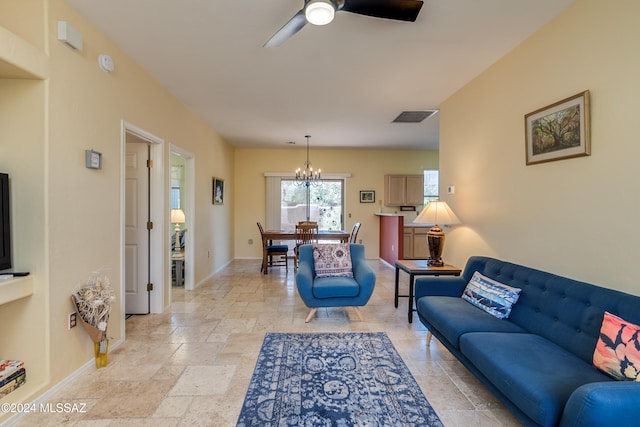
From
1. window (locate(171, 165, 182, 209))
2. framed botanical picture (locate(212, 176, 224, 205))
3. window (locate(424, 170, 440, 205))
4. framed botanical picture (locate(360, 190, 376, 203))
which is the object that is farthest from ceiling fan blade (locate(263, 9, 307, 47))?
window (locate(424, 170, 440, 205))

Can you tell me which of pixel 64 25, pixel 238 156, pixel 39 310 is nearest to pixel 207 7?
pixel 64 25

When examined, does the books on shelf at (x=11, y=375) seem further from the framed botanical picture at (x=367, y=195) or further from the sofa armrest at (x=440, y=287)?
the framed botanical picture at (x=367, y=195)

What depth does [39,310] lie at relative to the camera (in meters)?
1.91

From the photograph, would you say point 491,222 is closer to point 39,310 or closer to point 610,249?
point 610,249

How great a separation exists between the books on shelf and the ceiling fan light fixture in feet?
9.06

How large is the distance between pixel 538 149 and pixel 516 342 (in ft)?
4.90

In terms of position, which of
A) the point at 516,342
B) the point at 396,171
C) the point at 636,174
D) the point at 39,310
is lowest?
the point at 516,342

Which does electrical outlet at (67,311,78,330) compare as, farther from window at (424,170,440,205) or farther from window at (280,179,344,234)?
window at (424,170,440,205)

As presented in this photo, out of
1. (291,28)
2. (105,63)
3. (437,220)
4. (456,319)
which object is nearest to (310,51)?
(291,28)

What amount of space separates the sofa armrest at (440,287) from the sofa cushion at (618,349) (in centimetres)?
125

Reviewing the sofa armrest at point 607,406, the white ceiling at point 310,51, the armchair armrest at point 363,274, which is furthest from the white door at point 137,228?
the sofa armrest at point 607,406

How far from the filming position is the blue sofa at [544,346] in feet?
3.77

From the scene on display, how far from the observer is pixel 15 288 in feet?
5.79

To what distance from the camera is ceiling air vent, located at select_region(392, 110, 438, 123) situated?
4358 millimetres
